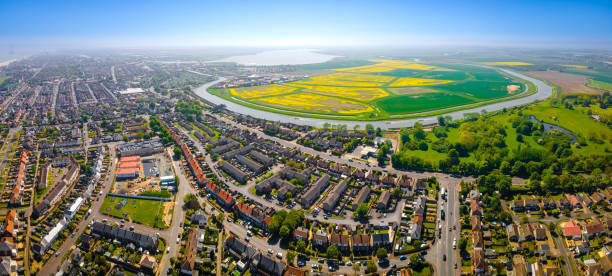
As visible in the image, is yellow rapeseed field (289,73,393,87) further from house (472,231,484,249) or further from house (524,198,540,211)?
house (472,231,484,249)

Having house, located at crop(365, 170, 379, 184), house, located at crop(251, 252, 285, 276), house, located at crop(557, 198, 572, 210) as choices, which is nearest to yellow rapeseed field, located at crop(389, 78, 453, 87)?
house, located at crop(365, 170, 379, 184)

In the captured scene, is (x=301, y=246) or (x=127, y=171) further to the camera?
(x=127, y=171)

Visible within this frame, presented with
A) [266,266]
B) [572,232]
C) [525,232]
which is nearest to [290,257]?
[266,266]

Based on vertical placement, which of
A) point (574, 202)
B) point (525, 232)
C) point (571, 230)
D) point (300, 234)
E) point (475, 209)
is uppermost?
point (574, 202)

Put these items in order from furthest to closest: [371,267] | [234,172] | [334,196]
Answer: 1. [234,172]
2. [334,196]
3. [371,267]

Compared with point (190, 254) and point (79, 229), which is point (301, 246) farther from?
point (79, 229)

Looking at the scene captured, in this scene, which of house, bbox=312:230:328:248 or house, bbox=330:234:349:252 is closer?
house, bbox=330:234:349:252
